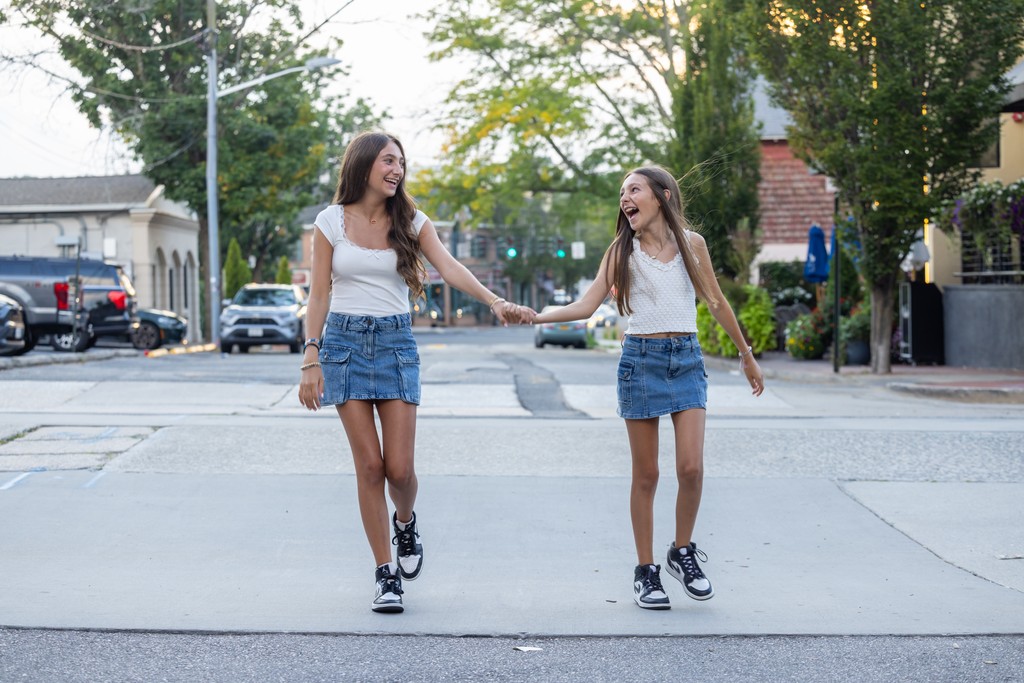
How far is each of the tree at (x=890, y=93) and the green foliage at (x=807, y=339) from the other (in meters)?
4.44

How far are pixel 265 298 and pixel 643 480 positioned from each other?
2412 centimetres

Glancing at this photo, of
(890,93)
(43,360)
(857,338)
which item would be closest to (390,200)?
(890,93)

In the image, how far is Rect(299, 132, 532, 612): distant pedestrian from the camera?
5.12 m

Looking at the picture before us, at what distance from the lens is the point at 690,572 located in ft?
17.5

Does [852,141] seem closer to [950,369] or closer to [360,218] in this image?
[950,369]

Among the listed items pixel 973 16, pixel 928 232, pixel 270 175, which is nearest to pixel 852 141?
pixel 973 16

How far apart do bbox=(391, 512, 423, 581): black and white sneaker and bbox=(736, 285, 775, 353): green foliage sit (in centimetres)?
1928

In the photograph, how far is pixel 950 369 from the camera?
2000cm

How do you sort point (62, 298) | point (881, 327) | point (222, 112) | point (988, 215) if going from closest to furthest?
point (881, 327) < point (988, 215) < point (62, 298) < point (222, 112)

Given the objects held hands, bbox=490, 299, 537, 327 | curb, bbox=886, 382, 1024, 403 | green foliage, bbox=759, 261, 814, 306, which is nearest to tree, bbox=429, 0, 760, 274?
green foliage, bbox=759, 261, 814, 306

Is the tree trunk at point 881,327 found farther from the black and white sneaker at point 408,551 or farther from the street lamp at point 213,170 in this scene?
the black and white sneaker at point 408,551

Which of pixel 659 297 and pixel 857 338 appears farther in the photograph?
pixel 857 338

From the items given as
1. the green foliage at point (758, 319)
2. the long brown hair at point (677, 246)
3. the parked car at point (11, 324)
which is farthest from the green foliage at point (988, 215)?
the long brown hair at point (677, 246)

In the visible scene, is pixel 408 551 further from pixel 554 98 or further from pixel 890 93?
pixel 554 98
